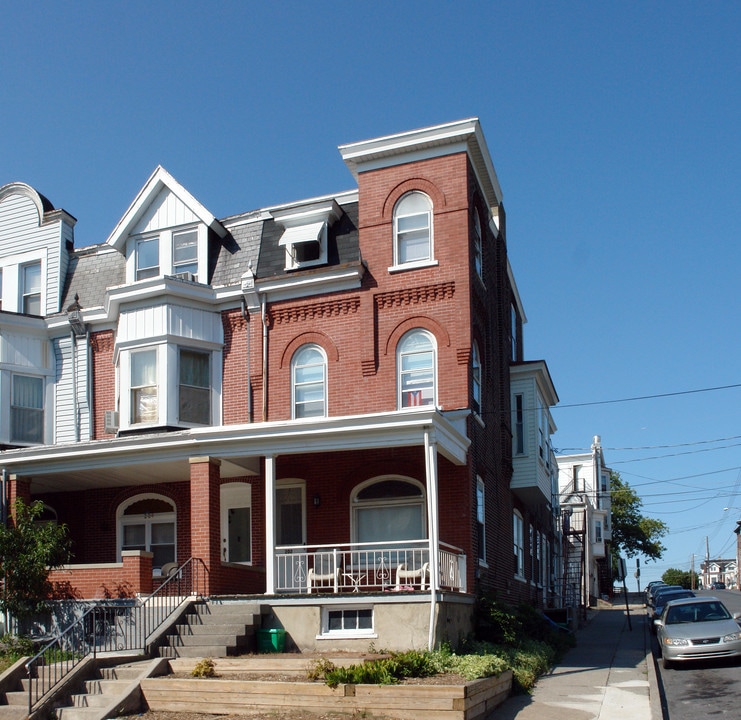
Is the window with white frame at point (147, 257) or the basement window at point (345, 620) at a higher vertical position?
the window with white frame at point (147, 257)

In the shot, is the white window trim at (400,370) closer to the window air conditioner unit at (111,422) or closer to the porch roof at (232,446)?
the porch roof at (232,446)

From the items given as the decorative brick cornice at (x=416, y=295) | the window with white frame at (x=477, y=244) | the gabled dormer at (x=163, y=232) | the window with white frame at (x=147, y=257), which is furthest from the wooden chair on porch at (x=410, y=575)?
the window with white frame at (x=147, y=257)

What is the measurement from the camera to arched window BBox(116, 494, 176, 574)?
2327 cm

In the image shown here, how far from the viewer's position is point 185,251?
82.9ft

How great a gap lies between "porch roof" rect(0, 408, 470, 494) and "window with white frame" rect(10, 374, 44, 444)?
2.72 m

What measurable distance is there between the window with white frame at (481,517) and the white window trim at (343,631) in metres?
4.74

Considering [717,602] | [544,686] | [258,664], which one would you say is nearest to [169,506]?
[258,664]

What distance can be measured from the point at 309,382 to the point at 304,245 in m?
3.44

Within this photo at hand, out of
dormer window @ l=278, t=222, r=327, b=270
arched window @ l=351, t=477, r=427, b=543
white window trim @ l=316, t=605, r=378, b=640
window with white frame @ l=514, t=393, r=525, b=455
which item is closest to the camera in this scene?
white window trim @ l=316, t=605, r=378, b=640

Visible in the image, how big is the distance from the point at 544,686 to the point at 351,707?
16.4 feet

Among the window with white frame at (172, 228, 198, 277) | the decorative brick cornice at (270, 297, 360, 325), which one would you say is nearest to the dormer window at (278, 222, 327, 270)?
the decorative brick cornice at (270, 297, 360, 325)

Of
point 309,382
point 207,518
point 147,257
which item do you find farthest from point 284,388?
point 147,257

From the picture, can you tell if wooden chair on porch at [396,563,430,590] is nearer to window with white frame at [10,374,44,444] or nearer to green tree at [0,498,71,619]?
green tree at [0,498,71,619]

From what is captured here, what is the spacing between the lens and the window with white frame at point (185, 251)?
2511cm
